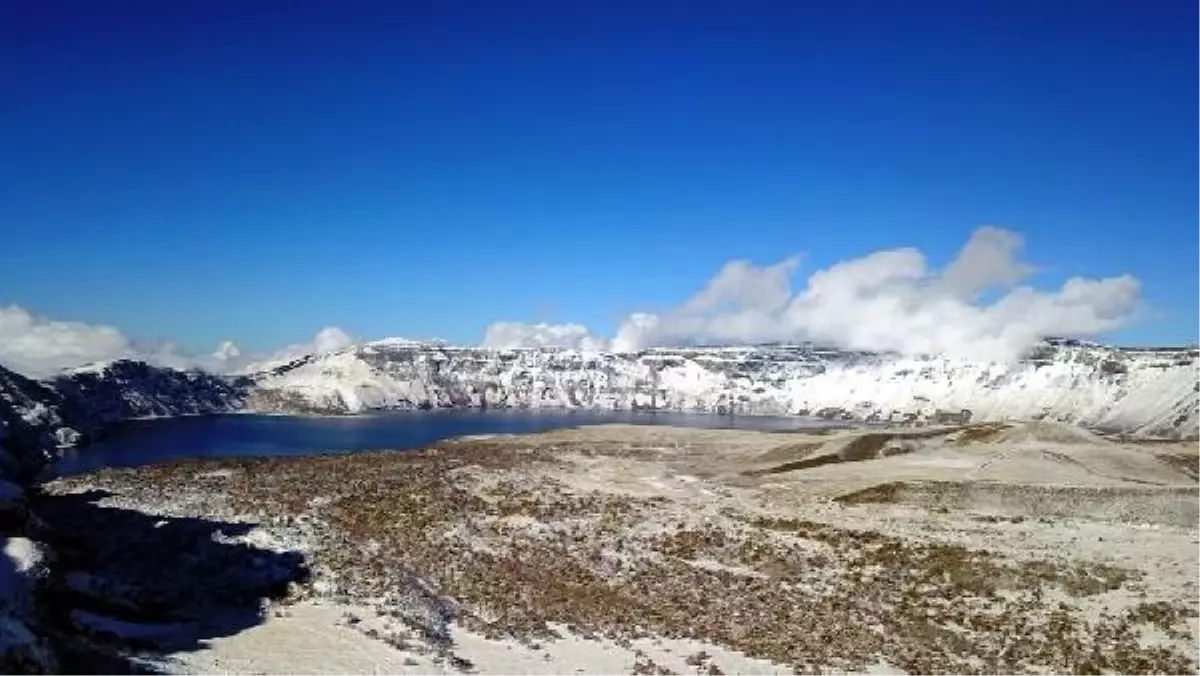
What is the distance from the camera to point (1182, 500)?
48.3 m

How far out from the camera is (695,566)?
120 feet

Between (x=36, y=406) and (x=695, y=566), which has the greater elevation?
(x=36, y=406)

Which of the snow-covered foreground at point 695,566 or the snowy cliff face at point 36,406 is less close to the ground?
the snowy cliff face at point 36,406

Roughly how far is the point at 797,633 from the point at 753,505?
74.1 feet

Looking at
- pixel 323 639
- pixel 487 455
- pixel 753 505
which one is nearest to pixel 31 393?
pixel 487 455

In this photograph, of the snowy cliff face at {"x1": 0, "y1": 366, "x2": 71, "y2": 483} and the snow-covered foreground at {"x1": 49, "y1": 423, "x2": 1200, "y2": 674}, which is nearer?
the snow-covered foreground at {"x1": 49, "y1": 423, "x2": 1200, "y2": 674}

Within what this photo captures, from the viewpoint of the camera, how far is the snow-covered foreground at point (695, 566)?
1041 inches

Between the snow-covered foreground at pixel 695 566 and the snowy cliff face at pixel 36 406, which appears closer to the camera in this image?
the snow-covered foreground at pixel 695 566

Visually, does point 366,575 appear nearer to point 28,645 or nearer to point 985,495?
point 28,645

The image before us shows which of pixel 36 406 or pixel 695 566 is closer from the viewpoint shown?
pixel 695 566

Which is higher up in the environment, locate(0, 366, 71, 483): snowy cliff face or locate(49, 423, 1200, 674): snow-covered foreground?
locate(0, 366, 71, 483): snowy cliff face

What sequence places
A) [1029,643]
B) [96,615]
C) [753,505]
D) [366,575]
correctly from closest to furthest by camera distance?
[96,615] < [1029,643] < [366,575] < [753,505]

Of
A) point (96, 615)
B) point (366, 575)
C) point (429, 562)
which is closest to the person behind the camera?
point (96, 615)

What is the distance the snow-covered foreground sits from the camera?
26.5m
